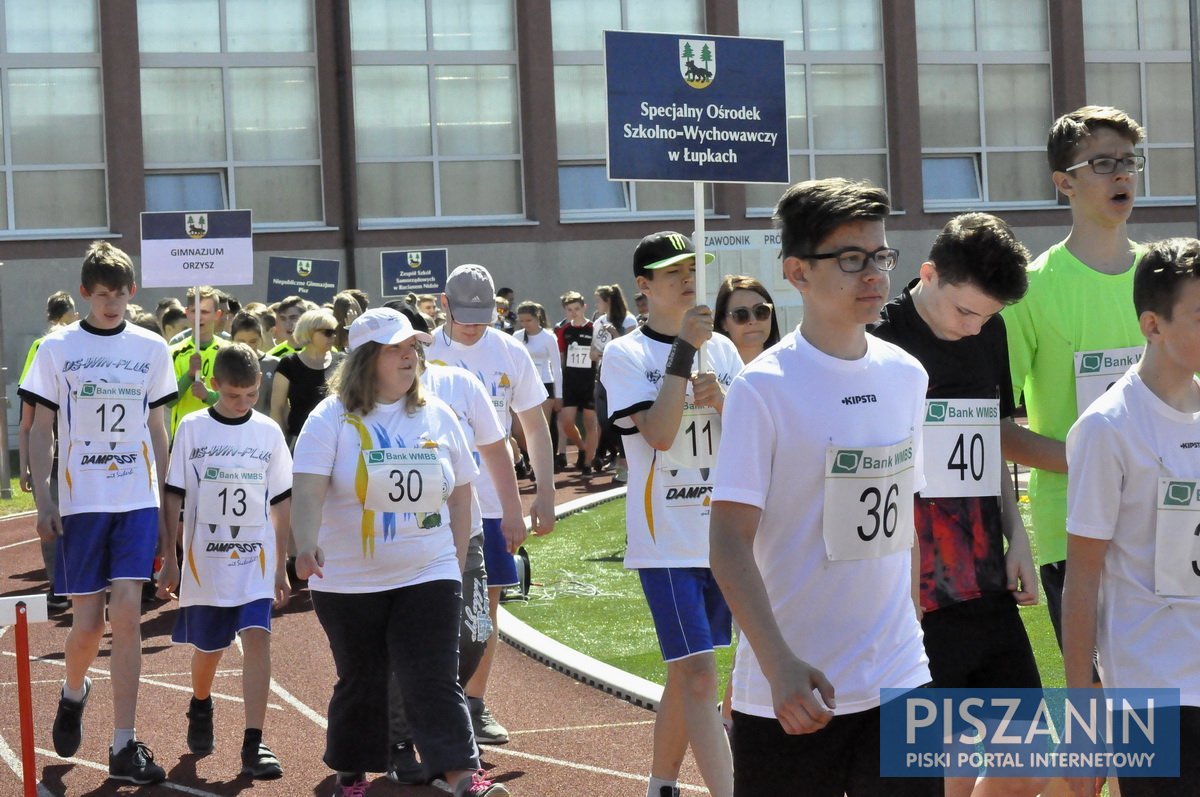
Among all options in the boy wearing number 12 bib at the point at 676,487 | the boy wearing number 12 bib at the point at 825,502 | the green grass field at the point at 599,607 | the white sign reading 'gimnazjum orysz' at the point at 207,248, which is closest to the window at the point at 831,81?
the white sign reading 'gimnazjum orysz' at the point at 207,248

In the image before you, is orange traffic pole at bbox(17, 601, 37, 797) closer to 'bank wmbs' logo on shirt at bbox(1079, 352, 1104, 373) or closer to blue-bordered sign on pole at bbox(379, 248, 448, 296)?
'bank wmbs' logo on shirt at bbox(1079, 352, 1104, 373)

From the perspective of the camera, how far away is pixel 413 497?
6.18 meters

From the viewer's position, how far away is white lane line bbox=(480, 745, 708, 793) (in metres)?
6.77

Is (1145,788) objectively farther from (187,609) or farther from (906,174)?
(906,174)

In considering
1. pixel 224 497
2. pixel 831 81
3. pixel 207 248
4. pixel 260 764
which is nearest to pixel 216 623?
pixel 224 497

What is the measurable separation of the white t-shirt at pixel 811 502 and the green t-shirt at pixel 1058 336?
4.49ft

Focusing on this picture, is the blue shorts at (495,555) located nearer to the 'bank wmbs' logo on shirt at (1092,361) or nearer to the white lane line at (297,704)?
the white lane line at (297,704)

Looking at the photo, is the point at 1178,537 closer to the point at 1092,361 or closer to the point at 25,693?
the point at 1092,361

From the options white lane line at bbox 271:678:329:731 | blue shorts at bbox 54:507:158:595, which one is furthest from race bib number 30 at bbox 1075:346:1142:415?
white lane line at bbox 271:678:329:731

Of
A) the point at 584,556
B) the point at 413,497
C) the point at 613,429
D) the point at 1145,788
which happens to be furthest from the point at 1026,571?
the point at 584,556

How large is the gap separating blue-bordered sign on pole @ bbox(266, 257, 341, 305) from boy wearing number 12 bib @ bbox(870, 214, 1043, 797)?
1898 centimetres

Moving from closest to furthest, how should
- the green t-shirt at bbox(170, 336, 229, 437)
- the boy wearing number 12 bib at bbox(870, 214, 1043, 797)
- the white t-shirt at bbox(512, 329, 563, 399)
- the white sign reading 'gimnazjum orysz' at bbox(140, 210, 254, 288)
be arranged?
the boy wearing number 12 bib at bbox(870, 214, 1043, 797) → the green t-shirt at bbox(170, 336, 229, 437) → the white sign reading 'gimnazjum orysz' at bbox(140, 210, 254, 288) → the white t-shirt at bbox(512, 329, 563, 399)

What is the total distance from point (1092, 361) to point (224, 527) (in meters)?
4.36

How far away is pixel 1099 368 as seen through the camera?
→ 196 inches
